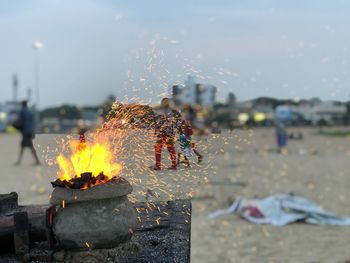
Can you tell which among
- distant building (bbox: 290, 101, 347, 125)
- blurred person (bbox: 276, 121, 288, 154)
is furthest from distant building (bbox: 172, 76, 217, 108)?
distant building (bbox: 290, 101, 347, 125)

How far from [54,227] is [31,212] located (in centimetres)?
120

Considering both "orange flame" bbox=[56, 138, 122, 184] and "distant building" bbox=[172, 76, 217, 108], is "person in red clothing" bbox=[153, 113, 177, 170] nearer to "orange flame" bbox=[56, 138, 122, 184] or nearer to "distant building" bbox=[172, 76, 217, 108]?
"distant building" bbox=[172, 76, 217, 108]

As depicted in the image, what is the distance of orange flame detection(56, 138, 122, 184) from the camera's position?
423 centimetres

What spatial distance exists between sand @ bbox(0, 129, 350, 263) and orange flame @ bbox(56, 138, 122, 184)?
234 mm

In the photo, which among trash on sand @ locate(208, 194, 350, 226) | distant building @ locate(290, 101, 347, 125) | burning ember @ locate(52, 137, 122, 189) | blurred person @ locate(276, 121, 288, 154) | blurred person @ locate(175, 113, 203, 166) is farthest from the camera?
distant building @ locate(290, 101, 347, 125)

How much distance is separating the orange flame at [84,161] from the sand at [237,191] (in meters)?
0.23

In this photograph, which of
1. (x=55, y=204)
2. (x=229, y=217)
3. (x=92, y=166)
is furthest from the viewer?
(x=229, y=217)

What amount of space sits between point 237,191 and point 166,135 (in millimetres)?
6833

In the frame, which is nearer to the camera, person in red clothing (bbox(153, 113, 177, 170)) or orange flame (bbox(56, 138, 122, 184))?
orange flame (bbox(56, 138, 122, 184))

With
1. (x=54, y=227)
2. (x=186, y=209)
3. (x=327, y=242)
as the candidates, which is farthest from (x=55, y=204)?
(x=327, y=242)

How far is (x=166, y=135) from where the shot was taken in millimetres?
4434

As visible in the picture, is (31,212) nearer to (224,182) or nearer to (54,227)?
(54,227)

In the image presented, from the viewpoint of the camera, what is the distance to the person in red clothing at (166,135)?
4.41m

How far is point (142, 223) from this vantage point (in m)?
5.23
